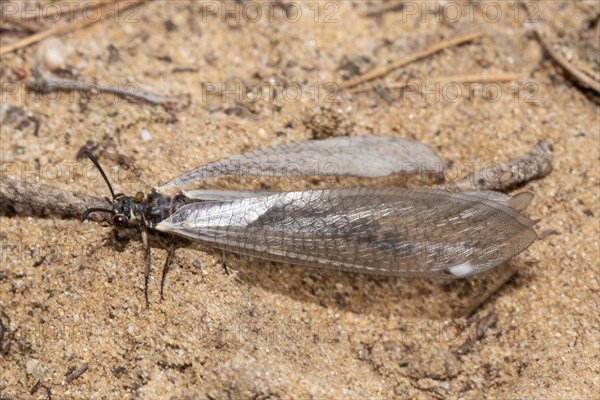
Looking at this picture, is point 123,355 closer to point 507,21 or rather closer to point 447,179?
point 447,179

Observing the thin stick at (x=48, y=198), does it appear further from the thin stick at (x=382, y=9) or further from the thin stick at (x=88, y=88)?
the thin stick at (x=382, y=9)

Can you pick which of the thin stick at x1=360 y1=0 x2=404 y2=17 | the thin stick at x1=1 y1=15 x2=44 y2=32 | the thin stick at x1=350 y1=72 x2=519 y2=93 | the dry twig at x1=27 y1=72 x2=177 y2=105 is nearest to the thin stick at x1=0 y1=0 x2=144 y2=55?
the thin stick at x1=1 y1=15 x2=44 y2=32

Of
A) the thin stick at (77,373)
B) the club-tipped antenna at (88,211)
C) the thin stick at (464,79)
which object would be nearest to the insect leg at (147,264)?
the club-tipped antenna at (88,211)

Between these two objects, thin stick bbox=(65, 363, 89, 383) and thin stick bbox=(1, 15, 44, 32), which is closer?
thin stick bbox=(65, 363, 89, 383)

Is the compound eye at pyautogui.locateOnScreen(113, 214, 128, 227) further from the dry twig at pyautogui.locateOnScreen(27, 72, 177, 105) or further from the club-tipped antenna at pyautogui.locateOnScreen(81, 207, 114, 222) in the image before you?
the dry twig at pyautogui.locateOnScreen(27, 72, 177, 105)

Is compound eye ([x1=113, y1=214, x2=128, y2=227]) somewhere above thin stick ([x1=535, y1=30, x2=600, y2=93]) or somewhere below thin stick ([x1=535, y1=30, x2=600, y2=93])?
below

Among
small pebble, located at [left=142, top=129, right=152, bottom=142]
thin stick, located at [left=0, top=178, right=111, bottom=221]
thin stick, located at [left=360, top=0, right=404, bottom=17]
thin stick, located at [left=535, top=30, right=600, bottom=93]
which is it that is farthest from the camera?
thin stick, located at [left=360, top=0, right=404, bottom=17]
